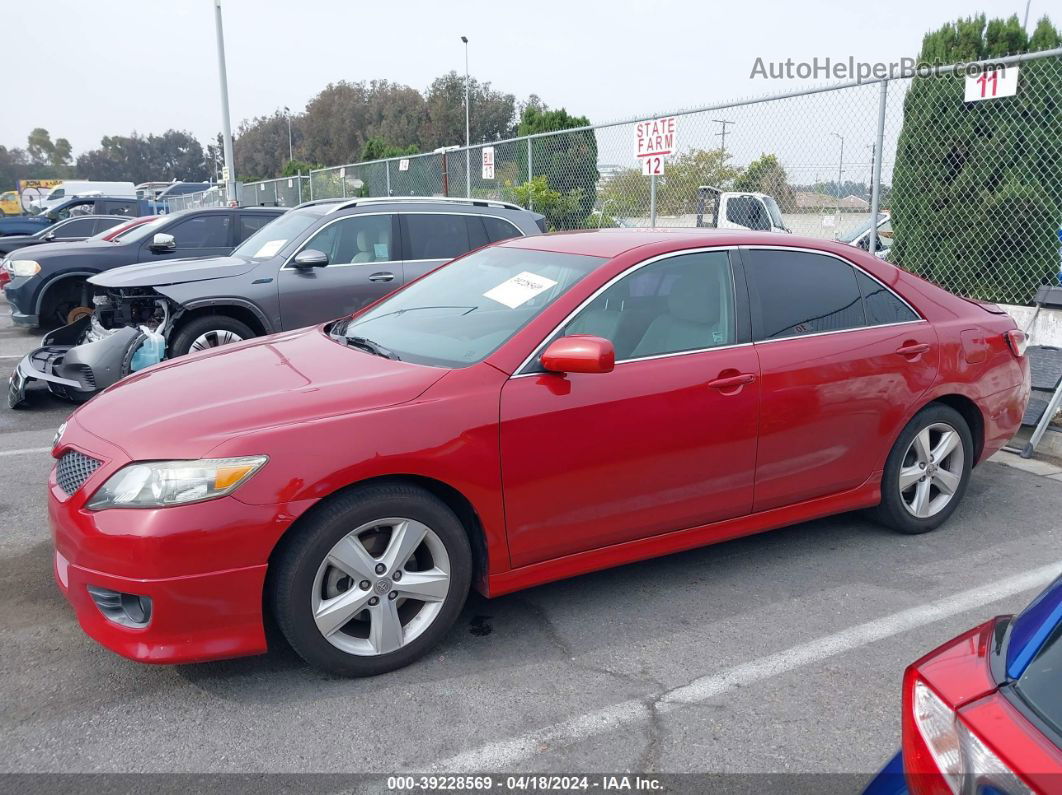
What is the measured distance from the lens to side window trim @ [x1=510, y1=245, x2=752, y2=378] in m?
3.40

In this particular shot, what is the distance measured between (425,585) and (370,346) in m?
1.15

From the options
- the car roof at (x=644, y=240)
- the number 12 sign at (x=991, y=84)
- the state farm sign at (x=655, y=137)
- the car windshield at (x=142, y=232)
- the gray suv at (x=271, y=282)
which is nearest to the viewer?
the car roof at (x=644, y=240)

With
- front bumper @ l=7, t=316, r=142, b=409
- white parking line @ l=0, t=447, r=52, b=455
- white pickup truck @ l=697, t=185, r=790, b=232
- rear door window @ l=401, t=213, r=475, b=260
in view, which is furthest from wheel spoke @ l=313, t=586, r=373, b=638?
white pickup truck @ l=697, t=185, r=790, b=232

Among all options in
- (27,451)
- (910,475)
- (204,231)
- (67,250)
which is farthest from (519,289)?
(67,250)

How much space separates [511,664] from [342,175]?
1870 centimetres

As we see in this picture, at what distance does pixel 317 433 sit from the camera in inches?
117

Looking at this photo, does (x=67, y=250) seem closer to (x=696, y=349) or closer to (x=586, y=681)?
(x=696, y=349)

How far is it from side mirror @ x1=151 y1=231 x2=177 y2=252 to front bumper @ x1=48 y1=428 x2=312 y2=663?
7372 mm

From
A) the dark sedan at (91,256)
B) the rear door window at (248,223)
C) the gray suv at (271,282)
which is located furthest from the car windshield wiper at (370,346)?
the rear door window at (248,223)

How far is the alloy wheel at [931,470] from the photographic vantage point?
446 cm

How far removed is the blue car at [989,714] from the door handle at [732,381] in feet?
6.79

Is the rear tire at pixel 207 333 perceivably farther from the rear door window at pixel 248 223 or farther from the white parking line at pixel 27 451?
the rear door window at pixel 248 223

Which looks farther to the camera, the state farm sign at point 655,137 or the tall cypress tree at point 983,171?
the state farm sign at point 655,137

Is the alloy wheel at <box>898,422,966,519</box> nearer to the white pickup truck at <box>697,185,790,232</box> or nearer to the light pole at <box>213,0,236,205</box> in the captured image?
the white pickup truck at <box>697,185,790,232</box>
